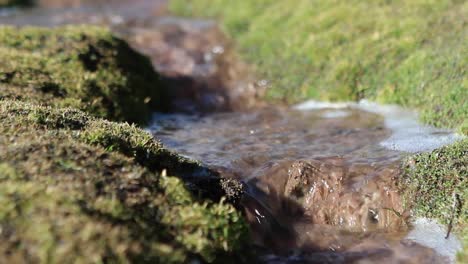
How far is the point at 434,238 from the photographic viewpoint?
7730mm

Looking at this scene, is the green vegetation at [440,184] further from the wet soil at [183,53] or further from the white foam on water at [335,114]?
the wet soil at [183,53]

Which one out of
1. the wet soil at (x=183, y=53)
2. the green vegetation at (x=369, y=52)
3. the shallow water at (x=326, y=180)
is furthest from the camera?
the wet soil at (x=183, y=53)

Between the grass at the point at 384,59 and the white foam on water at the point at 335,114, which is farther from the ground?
the grass at the point at 384,59

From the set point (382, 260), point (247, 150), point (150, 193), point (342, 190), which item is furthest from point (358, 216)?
point (150, 193)

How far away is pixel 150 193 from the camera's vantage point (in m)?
6.59

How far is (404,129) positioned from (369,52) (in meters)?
3.69

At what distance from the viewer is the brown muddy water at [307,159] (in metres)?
7.84

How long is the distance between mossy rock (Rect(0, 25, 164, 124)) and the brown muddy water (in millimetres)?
982

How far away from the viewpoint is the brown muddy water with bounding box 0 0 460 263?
784cm

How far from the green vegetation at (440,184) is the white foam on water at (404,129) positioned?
0.87m

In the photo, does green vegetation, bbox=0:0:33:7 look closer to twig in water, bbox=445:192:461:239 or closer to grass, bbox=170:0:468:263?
grass, bbox=170:0:468:263

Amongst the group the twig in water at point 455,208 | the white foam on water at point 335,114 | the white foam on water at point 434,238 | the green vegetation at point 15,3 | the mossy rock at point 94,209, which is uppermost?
the green vegetation at point 15,3

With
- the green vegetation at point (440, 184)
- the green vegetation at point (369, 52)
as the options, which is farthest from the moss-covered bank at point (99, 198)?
the green vegetation at point (369, 52)

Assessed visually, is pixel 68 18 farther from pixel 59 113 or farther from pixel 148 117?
pixel 59 113
